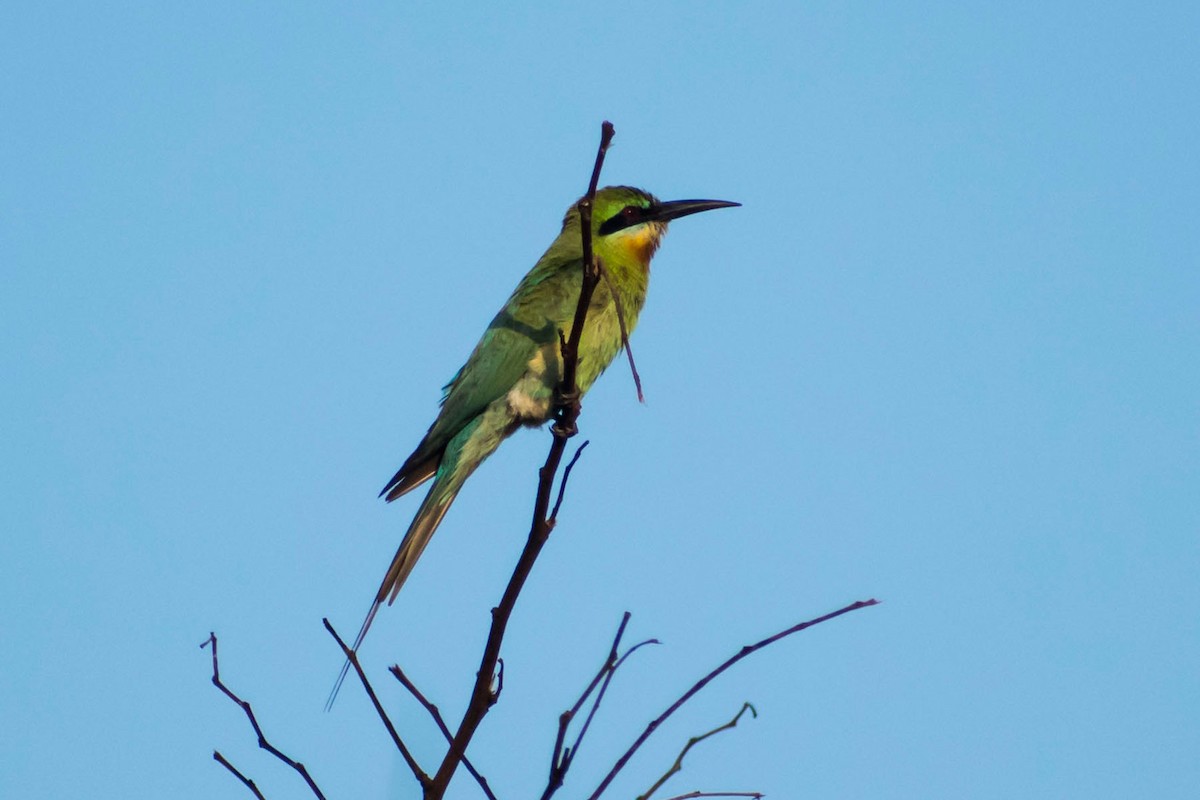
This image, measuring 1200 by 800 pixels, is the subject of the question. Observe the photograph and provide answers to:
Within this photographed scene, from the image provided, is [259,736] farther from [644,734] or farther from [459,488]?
[459,488]

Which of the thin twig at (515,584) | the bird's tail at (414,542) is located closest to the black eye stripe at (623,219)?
the bird's tail at (414,542)

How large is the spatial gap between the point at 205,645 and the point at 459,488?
1795 millimetres

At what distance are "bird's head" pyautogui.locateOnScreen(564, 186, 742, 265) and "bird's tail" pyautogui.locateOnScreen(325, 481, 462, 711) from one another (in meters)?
1.28

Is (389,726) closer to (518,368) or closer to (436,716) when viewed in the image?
(436,716)

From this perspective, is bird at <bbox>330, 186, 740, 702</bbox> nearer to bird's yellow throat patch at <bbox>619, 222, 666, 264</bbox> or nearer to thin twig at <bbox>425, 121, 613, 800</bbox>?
bird's yellow throat patch at <bbox>619, 222, 666, 264</bbox>

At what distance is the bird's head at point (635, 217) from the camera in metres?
4.52

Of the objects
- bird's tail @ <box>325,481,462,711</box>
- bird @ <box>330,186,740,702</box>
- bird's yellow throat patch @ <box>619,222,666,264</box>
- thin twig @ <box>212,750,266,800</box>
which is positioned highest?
bird's yellow throat patch @ <box>619,222,666,264</box>

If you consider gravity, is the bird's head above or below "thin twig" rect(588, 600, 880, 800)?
above

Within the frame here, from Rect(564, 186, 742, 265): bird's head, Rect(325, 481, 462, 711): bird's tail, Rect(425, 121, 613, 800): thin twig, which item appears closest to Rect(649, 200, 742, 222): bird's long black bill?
Rect(564, 186, 742, 265): bird's head

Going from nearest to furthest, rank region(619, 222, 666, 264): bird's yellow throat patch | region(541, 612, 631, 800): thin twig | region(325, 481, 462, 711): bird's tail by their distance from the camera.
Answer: region(541, 612, 631, 800): thin twig
region(325, 481, 462, 711): bird's tail
region(619, 222, 666, 264): bird's yellow throat patch

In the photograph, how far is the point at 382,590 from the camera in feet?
9.76

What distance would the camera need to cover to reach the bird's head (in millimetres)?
4516

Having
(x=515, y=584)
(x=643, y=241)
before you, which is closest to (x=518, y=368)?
(x=643, y=241)

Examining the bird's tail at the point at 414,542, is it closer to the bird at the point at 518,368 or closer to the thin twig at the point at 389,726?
the bird at the point at 518,368
